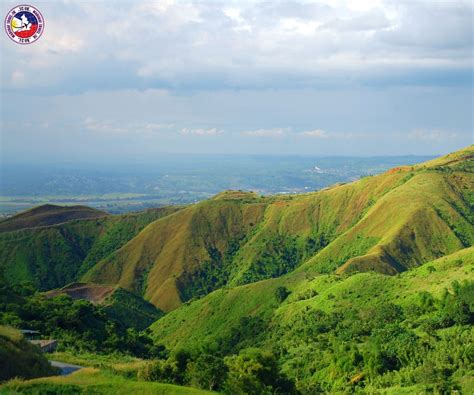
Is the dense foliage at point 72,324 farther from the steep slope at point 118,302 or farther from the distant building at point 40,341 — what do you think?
the steep slope at point 118,302

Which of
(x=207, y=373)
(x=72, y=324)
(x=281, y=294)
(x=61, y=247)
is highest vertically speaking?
(x=207, y=373)

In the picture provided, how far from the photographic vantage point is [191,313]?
9712cm

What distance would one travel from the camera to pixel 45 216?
181m

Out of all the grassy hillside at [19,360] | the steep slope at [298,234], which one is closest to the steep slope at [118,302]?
the steep slope at [298,234]

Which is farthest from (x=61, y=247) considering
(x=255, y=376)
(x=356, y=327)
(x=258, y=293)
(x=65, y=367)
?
(x=255, y=376)

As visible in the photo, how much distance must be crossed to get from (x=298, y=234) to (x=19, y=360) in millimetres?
116244

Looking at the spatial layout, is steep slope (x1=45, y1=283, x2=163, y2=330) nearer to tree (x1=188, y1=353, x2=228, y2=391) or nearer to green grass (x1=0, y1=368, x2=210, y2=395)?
tree (x1=188, y1=353, x2=228, y2=391)

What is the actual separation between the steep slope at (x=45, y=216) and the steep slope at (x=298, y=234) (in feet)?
123

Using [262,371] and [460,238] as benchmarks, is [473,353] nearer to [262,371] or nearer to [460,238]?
[262,371]

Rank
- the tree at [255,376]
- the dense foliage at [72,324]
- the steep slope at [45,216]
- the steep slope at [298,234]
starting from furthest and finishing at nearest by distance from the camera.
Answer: the steep slope at [45,216]
the steep slope at [298,234]
the dense foliage at [72,324]
the tree at [255,376]

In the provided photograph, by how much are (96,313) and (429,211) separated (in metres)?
80.8

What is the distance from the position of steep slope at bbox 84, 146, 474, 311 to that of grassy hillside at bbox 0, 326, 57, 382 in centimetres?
8140

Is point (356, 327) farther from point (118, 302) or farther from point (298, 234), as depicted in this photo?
point (298, 234)

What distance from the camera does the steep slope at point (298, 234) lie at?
121062mm
